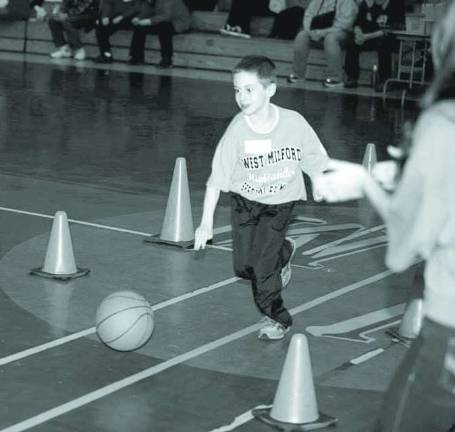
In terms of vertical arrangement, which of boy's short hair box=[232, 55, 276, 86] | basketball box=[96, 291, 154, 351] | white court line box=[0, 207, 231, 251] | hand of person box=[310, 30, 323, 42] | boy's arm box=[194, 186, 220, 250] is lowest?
white court line box=[0, 207, 231, 251]

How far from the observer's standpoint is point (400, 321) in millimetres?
7848

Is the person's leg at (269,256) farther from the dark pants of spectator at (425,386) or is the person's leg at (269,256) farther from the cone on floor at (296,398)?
the dark pants of spectator at (425,386)

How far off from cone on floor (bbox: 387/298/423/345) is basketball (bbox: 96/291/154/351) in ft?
5.35

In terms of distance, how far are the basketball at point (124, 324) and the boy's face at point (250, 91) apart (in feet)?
4.52

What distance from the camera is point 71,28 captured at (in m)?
26.2

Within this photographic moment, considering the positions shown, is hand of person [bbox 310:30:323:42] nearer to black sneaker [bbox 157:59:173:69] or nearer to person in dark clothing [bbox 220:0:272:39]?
person in dark clothing [bbox 220:0:272:39]

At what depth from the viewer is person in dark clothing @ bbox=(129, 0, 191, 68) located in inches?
974

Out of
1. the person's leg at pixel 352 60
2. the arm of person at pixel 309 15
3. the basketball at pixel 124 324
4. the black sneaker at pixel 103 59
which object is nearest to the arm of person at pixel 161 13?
the black sneaker at pixel 103 59

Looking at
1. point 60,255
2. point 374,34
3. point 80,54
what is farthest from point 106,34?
point 60,255

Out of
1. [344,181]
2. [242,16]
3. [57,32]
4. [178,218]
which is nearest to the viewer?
[344,181]

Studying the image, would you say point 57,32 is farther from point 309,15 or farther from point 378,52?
point 378,52

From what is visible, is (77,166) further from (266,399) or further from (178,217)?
(266,399)

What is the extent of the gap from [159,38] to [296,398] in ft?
65.5

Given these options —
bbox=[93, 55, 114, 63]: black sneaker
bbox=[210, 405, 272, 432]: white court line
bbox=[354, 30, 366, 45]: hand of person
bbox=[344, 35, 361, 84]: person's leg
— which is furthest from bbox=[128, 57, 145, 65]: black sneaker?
bbox=[210, 405, 272, 432]: white court line
